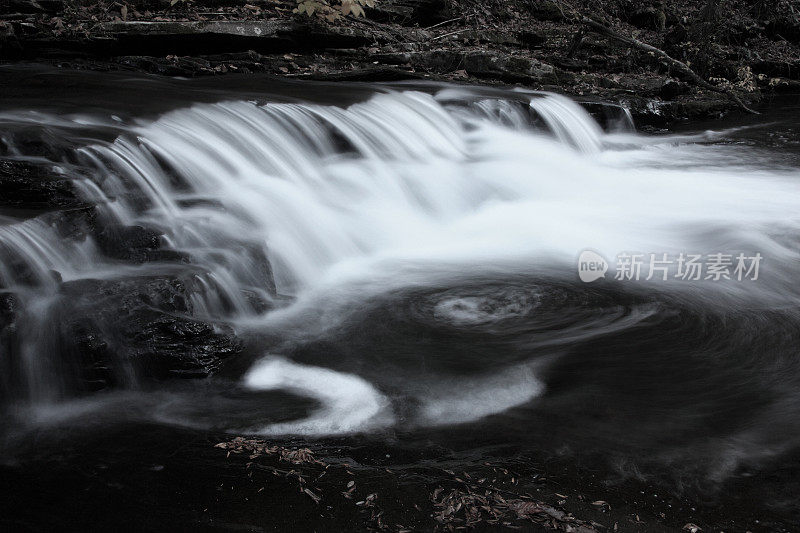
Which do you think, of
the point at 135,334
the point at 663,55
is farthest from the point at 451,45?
the point at 135,334

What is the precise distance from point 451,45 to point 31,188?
27.8 ft

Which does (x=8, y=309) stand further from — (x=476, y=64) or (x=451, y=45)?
(x=451, y=45)

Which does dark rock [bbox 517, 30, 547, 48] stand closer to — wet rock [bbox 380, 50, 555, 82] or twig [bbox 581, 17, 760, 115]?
twig [bbox 581, 17, 760, 115]

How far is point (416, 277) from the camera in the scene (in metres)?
5.68

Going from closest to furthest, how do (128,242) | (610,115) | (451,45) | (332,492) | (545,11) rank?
(332,492) → (128,242) → (610,115) → (451,45) → (545,11)

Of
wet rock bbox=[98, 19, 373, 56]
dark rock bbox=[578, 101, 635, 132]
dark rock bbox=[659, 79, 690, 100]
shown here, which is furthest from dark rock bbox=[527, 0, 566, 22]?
wet rock bbox=[98, 19, 373, 56]

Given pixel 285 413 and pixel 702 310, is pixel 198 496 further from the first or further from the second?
pixel 702 310

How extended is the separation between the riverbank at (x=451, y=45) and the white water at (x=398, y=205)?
1789 mm

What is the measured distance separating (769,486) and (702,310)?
2118mm

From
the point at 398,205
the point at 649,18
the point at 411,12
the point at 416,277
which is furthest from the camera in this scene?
the point at 649,18

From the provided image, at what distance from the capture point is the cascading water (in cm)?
375

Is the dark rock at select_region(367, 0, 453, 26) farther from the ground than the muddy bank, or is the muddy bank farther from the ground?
the dark rock at select_region(367, 0, 453, 26)

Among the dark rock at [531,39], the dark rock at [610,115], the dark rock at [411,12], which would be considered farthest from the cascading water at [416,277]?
the dark rock at [531,39]

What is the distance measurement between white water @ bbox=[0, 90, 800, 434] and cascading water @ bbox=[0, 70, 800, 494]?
0.08ft
